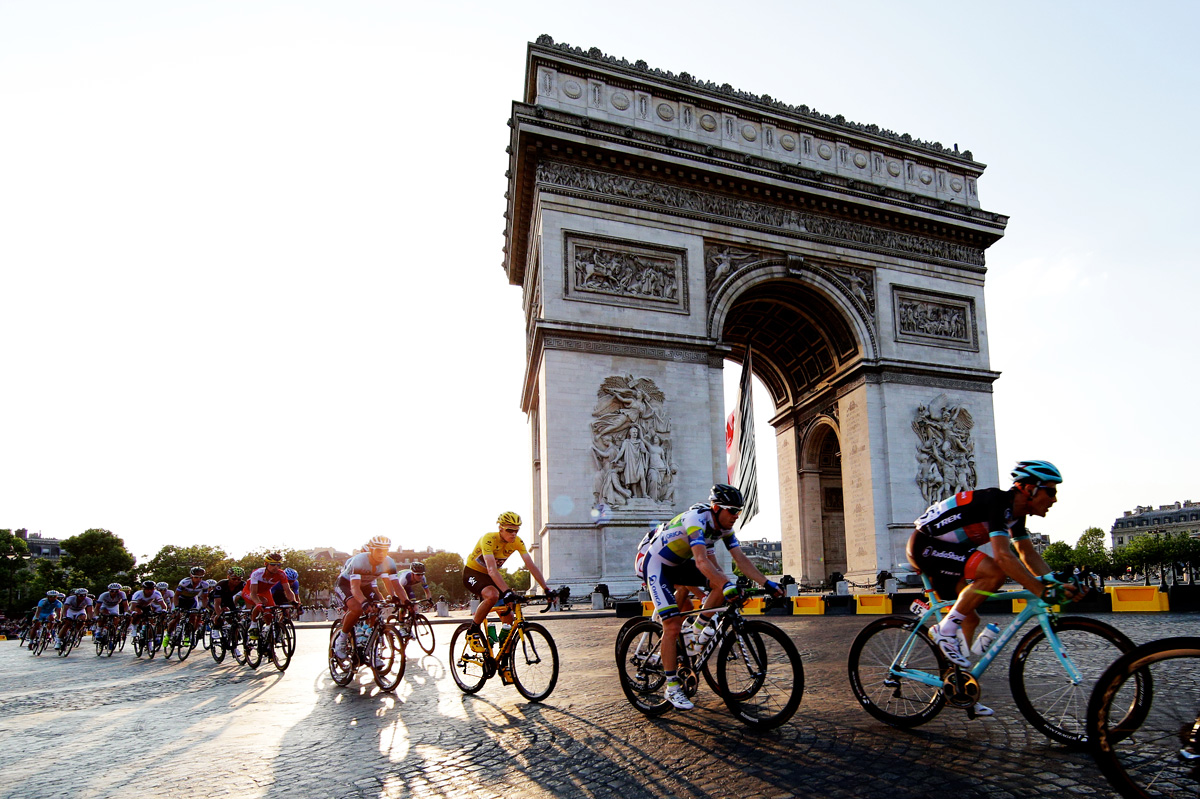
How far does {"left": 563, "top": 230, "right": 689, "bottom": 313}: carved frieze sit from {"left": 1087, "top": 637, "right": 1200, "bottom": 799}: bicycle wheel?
21.7 m

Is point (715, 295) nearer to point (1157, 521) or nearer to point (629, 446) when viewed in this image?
point (629, 446)

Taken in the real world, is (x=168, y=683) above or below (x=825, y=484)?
below

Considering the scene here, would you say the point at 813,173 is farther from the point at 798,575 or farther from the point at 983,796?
the point at 983,796

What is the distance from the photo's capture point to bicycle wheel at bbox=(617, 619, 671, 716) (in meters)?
6.15

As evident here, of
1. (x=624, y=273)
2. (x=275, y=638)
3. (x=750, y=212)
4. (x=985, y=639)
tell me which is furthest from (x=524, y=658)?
(x=750, y=212)

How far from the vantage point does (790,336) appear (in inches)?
1270

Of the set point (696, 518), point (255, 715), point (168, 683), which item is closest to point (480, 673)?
point (255, 715)

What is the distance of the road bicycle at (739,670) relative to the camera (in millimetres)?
5328

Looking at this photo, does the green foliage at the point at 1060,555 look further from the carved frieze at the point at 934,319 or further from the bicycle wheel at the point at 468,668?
the bicycle wheel at the point at 468,668

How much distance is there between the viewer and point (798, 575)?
3312 centimetres

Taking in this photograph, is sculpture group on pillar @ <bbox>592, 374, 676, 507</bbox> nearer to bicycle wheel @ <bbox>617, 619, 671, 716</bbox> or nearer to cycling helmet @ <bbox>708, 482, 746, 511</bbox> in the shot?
bicycle wheel @ <bbox>617, 619, 671, 716</bbox>

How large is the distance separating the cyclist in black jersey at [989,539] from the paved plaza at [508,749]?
0.72 m

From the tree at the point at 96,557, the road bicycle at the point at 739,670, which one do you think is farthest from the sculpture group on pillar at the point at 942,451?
the tree at the point at 96,557

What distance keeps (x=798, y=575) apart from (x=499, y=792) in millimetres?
30687
